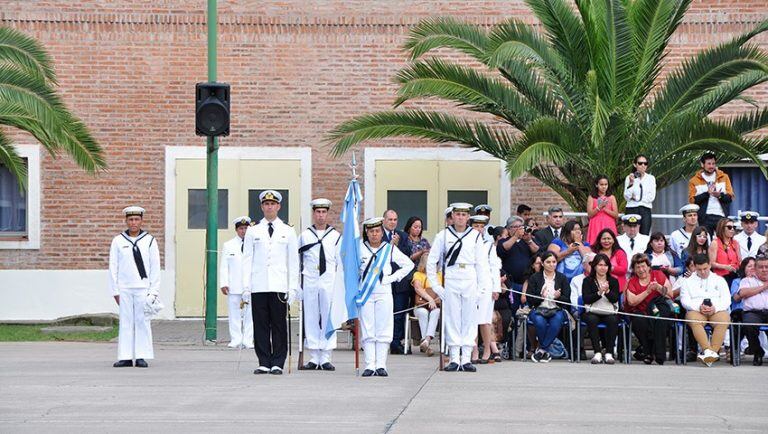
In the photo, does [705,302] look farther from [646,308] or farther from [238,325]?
[238,325]

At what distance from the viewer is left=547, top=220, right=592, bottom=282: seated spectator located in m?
18.0

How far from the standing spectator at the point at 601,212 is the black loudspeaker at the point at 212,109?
16.4ft

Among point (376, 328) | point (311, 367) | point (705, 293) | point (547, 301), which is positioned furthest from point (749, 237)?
point (311, 367)

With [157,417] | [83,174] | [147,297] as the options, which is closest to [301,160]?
[83,174]

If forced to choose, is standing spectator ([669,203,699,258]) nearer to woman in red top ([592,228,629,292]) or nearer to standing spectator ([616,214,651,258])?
standing spectator ([616,214,651,258])

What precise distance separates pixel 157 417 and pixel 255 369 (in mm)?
4293

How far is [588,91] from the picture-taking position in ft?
64.4

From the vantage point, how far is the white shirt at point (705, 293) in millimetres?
17297

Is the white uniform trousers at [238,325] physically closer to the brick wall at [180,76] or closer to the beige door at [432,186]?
the brick wall at [180,76]

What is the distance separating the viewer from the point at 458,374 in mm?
15414

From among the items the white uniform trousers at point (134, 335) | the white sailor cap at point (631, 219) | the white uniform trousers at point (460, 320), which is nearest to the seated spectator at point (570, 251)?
the white sailor cap at point (631, 219)

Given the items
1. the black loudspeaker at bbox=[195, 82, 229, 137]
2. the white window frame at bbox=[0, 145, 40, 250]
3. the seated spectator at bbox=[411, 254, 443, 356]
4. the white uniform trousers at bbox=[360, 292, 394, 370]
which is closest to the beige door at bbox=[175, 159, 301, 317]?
the white window frame at bbox=[0, 145, 40, 250]

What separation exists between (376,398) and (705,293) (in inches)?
237

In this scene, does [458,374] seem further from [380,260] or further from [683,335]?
[683,335]
